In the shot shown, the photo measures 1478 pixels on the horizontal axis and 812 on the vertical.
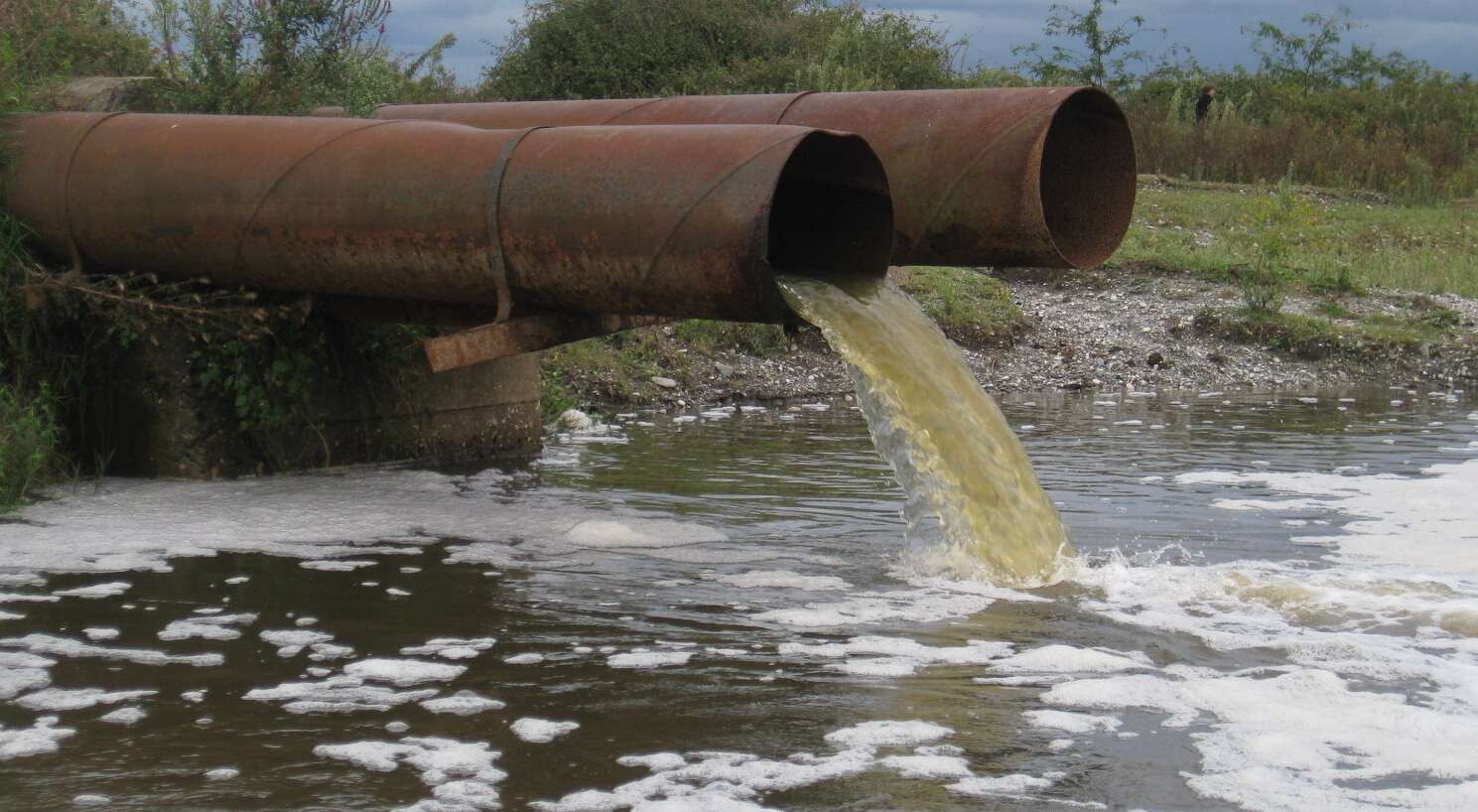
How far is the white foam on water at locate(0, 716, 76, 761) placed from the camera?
11.8 feet

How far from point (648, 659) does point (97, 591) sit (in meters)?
2.03

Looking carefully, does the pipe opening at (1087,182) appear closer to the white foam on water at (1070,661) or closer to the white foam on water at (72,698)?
the white foam on water at (1070,661)

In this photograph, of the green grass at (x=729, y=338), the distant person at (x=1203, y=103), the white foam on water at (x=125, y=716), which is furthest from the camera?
the distant person at (x=1203, y=103)

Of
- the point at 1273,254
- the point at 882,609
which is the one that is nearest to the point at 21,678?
the point at 882,609

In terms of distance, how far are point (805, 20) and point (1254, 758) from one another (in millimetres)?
20196

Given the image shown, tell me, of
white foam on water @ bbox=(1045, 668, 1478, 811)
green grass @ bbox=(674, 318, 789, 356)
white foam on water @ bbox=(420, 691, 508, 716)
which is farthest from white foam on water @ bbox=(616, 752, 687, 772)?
green grass @ bbox=(674, 318, 789, 356)

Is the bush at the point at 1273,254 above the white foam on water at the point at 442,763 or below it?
above

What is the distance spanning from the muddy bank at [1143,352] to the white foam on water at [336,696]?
691 cm

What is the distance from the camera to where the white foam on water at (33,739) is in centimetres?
361

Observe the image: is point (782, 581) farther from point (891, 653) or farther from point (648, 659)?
point (648, 659)

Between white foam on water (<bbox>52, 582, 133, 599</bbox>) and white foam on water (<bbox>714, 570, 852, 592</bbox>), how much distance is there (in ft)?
6.63

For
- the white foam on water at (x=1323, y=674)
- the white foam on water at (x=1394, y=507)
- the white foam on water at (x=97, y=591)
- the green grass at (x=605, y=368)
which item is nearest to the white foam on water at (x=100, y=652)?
the white foam on water at (x=97, y=591)

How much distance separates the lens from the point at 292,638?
466cm

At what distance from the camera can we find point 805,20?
22.8 meters
